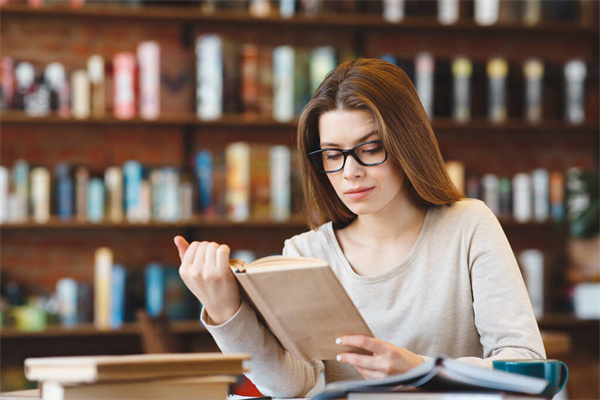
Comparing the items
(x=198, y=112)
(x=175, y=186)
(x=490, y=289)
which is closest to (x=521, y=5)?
(x=198, y=112)

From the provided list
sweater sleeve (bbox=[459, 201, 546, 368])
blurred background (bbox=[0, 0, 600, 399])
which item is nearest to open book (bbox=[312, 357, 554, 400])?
sweater sleeve (bbox=[459, 201, 546, 368])

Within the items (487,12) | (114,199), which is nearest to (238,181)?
(114,199)

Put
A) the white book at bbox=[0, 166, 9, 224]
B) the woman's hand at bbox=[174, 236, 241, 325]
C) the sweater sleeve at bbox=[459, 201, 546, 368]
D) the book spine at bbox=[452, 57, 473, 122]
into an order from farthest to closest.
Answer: the book spine at bbox=[452, 57, 473, 122] → the white book at bbox=[0, 166, 9, 224] → the sweater sleeve at bbox=[459, 201, 546, 368] → the woman's hand at bbox=[174, 236, 241, 325]

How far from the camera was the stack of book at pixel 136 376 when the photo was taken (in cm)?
84

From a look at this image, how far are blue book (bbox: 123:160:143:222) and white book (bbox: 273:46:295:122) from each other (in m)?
0.61

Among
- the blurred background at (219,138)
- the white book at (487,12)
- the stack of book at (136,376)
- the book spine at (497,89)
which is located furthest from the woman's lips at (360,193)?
the white book at (487,12)

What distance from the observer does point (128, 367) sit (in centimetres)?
84

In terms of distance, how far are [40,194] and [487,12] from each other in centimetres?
204

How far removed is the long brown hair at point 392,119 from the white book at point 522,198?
1.82m

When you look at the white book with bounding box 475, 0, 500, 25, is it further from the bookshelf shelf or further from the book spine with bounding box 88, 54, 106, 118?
the book spine with bounding box 88, 54, 106, 118

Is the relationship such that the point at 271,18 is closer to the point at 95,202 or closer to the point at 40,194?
the point at 95,202

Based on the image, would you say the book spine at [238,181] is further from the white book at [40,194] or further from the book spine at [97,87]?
the white book at [40,194]

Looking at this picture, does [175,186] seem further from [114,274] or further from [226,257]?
[226,257]

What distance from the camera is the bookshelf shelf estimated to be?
9.86ft
